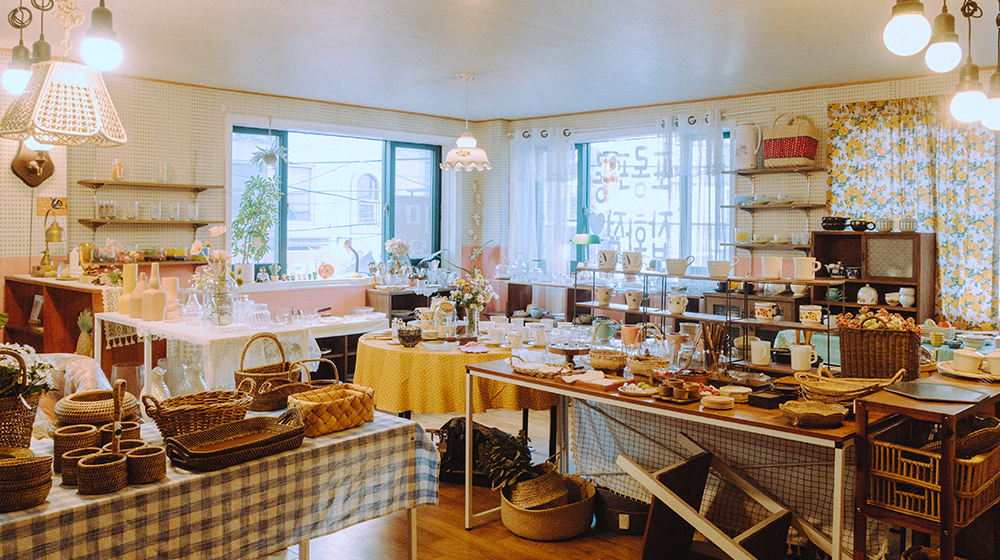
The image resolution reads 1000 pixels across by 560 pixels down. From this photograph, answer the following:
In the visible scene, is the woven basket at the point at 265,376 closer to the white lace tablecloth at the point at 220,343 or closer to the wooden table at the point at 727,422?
the wooden table at the point at 727,422

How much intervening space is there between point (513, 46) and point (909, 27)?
12.4 ft

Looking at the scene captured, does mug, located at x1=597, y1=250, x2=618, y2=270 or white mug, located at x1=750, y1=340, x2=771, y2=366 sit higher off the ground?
mug, located at x1=597, y1=250, x2=618, y2=270

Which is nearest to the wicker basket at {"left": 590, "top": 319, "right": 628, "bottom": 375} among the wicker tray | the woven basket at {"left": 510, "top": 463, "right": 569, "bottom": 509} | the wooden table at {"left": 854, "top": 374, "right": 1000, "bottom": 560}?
the woven basket at {"left": 510, "top": 463, "right": 569, "bottom": 509}

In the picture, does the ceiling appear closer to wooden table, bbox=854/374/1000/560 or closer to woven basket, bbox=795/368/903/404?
woven basket, bbox=795/368/903/404

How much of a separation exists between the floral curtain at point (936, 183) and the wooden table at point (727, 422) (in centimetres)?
418

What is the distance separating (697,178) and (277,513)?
258 inches

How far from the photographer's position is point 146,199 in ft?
24.4

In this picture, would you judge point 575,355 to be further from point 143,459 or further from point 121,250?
point 121,250

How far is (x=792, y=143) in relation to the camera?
718 centimetres

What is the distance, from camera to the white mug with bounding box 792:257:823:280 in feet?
15.7

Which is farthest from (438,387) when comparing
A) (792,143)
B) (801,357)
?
(792,143)

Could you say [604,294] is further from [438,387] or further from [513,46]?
[438,387]

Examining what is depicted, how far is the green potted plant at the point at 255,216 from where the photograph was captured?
806 centimetres

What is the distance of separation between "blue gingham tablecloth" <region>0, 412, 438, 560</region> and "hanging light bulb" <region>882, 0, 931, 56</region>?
229cm
